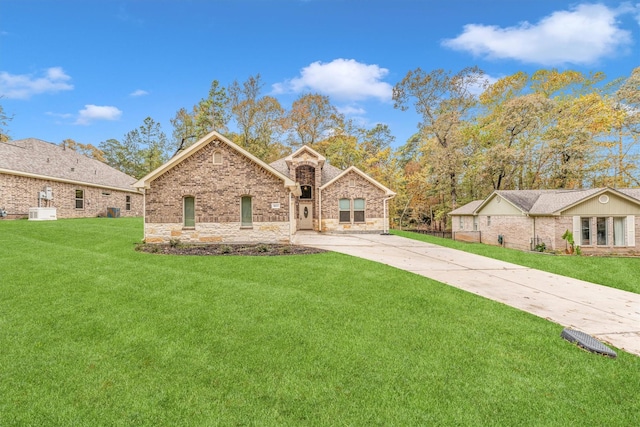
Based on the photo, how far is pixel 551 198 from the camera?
59.3 ft

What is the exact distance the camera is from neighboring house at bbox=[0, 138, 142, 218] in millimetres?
18703

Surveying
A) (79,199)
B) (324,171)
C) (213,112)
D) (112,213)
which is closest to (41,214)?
(79,199)

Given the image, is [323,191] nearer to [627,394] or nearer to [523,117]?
[627,394]

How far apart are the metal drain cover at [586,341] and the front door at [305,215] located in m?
18.1

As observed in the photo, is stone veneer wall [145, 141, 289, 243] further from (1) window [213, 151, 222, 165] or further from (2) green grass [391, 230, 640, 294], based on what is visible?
(2) green grass [391, 230, 640, 294]

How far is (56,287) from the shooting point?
6512 mm

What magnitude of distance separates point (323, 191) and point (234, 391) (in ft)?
58.0

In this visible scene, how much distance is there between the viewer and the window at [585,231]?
16.5 m

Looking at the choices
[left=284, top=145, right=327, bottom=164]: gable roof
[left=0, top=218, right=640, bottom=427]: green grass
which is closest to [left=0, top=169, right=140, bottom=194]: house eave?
[left=284, top=145, right=327, bottom=164]: gable roof

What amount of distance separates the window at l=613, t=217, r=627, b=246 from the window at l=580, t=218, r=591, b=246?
1.44m

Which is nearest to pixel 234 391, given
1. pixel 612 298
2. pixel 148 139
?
pixel 612 298

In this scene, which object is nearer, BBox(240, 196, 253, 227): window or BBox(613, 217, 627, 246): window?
BBox(240, 196, 253, 227): window

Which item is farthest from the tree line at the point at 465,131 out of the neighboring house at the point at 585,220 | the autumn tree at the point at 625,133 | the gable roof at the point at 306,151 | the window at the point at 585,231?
the gable roof at the point at 306,151

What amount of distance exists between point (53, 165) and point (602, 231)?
37.8m
